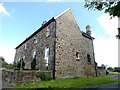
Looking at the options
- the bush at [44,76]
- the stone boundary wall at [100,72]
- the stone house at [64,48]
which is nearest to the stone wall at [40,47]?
the stone house at [64,48]

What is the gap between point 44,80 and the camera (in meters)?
22.0

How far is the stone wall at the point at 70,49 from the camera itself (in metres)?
25.0

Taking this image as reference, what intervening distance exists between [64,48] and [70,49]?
1.29m

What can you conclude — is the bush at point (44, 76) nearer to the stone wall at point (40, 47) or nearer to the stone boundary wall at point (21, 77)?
the stone boundary wall at point (21, 77)

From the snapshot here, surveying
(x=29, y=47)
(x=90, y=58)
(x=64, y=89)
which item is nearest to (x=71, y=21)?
(x=90, y=58)

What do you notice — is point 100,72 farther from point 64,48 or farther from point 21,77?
point 21,77

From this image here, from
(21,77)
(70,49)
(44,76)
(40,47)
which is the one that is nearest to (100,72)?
(70,49)

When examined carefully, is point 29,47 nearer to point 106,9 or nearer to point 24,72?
point 24,72

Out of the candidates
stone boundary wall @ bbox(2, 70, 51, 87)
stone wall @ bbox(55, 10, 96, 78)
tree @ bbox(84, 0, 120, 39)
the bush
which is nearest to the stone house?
stone wall @ bbox(55, 10, 96, 78)

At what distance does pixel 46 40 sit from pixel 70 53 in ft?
13.8

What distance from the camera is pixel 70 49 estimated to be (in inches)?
1053

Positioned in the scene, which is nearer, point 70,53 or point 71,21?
point 70,53

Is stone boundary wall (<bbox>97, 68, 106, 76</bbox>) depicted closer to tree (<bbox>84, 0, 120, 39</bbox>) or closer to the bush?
the bush

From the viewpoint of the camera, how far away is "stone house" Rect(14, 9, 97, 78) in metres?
24.8
